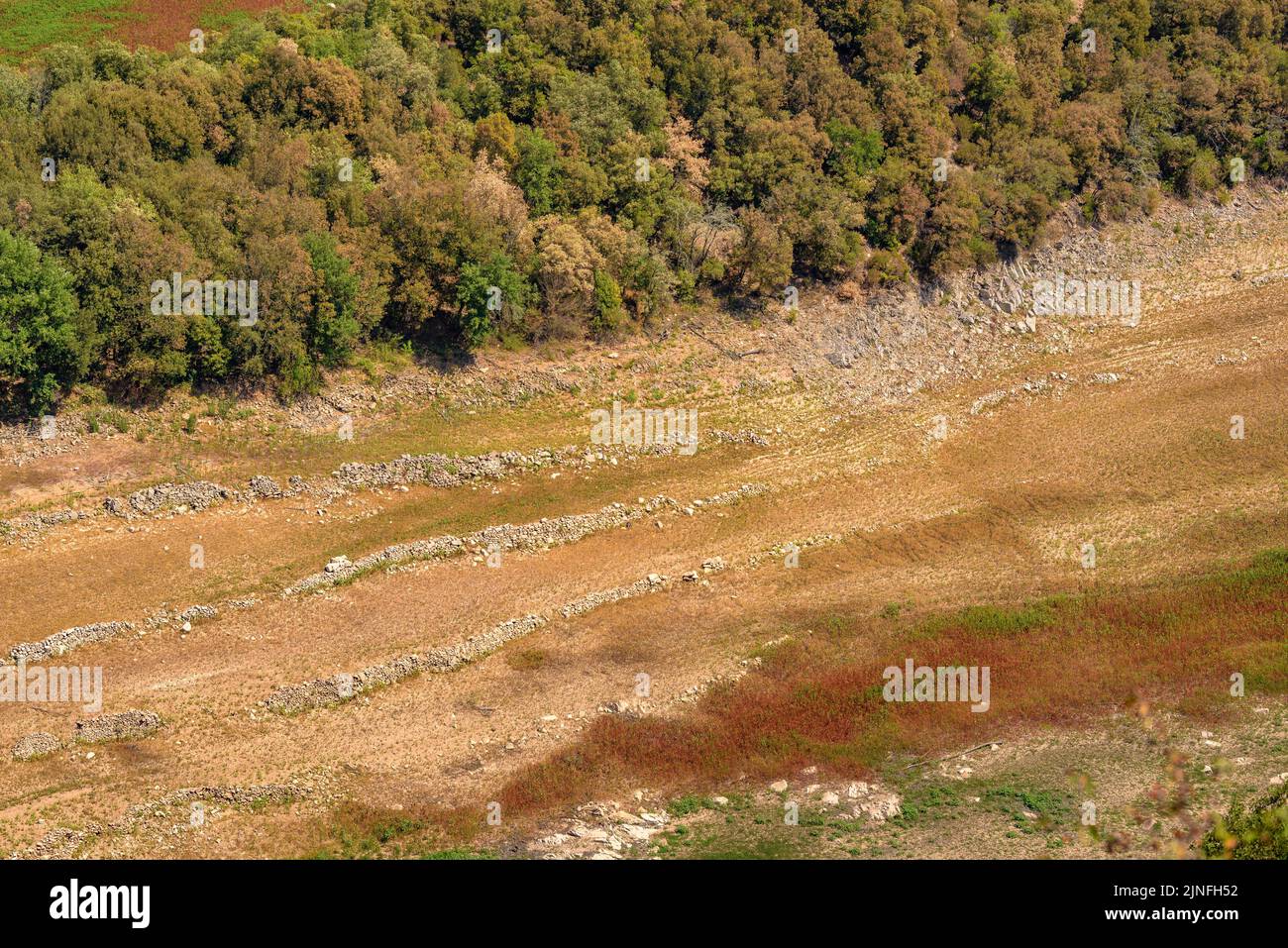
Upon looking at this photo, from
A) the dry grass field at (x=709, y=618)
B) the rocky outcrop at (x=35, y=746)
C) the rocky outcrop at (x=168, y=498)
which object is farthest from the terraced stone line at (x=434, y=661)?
the rocky outcrop at (x=168, y=498)

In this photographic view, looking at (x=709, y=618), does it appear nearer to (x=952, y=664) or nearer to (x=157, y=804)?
(x=952, y=664)

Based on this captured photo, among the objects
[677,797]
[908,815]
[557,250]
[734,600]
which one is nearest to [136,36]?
[557,250]

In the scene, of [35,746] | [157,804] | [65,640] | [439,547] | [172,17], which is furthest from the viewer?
[172,17]

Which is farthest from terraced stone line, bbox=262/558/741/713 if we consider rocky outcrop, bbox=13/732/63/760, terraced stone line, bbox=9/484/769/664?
rocky outcrop, bbox=13/732/63/760

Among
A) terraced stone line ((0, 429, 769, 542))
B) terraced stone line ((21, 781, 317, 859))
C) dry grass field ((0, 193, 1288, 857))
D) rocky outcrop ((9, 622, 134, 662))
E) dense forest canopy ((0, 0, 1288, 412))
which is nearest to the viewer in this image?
terraced stone line ((21, 781, 317, 859))

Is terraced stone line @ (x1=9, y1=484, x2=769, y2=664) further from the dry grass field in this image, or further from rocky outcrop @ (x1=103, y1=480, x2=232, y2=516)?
rocky outcrop @ (x1=103, y1=480, x2=232, y2=516)

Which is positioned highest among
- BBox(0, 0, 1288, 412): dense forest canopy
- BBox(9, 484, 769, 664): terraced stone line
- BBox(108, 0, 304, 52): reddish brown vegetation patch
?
BBox(108, 0, 304, 52): reddish brown vegetation patch

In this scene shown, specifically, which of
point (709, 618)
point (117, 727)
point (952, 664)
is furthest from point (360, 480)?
point (952, 664)
